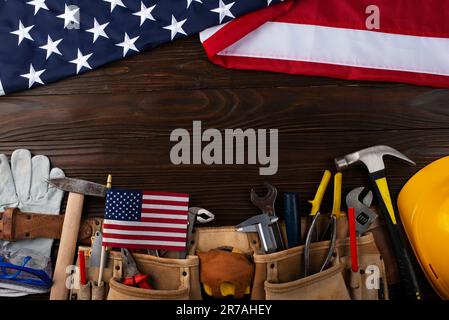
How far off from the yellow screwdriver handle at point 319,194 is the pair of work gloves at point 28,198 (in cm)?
65

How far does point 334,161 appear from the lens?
3.96ft

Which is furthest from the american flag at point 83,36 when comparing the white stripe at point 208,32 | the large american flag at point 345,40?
the large american flag at point 345,40

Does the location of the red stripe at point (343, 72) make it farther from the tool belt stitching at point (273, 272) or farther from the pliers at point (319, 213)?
the tool belt stitching at point (273, 272)

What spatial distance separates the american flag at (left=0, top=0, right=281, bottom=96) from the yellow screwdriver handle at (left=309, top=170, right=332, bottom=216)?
1.68ft

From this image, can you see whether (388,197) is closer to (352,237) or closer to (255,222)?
(352,237)

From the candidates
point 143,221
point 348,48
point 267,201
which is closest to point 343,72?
point 348,48

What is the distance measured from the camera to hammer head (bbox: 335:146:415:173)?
1167 millimetres

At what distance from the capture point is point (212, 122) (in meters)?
1.23

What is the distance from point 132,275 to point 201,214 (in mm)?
224
